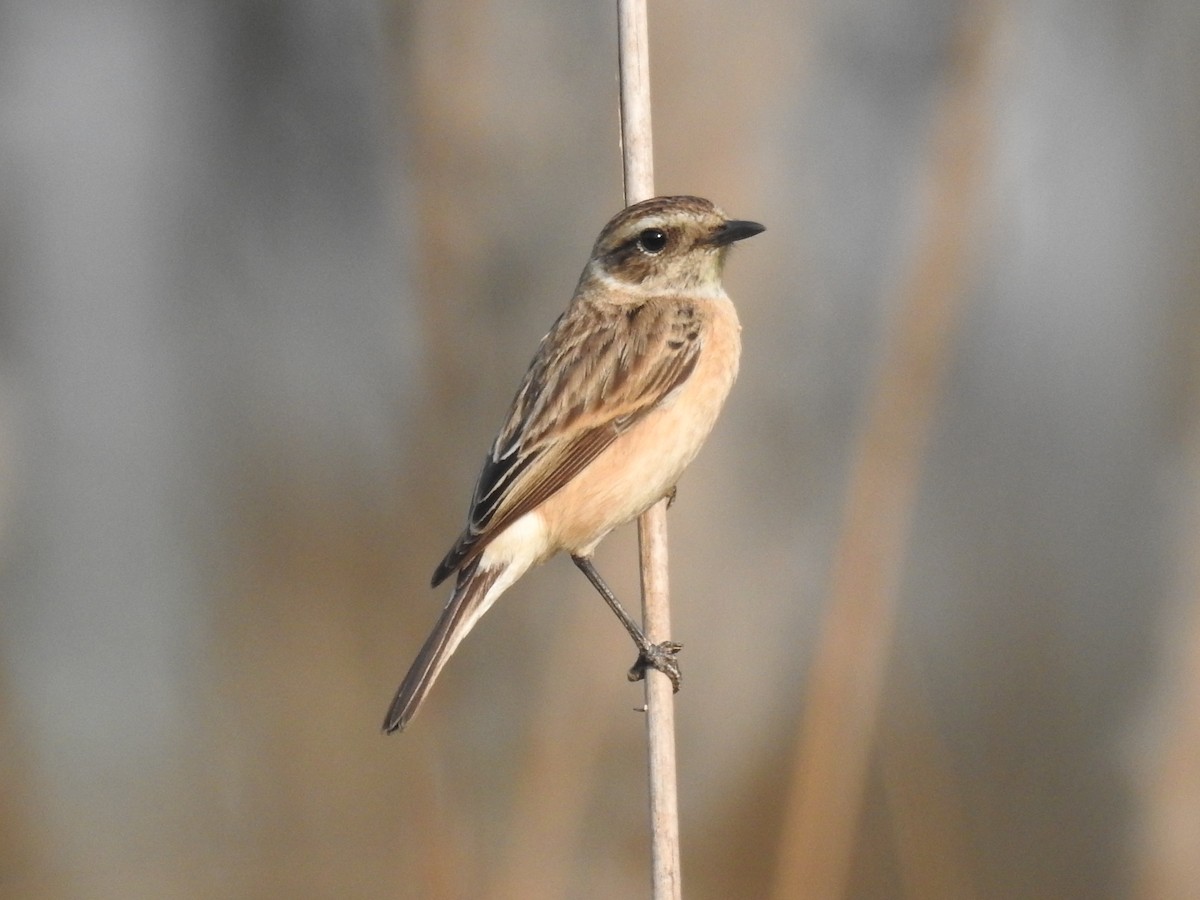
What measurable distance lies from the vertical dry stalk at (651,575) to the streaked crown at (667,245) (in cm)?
21

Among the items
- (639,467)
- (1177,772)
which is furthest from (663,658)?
(1177,772)

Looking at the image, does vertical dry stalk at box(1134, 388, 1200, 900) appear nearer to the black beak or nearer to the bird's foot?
the bird's foot

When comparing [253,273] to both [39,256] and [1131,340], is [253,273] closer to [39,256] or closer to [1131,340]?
[39,256]

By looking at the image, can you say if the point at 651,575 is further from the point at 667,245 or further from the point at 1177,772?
the point at 1177,772

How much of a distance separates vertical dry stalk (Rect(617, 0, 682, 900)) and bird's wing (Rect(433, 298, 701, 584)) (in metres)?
0.33

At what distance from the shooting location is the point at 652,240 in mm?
4535

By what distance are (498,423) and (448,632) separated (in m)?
1.63

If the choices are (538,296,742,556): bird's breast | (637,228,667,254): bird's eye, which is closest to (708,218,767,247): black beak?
(637,228,667,254): bird's eye

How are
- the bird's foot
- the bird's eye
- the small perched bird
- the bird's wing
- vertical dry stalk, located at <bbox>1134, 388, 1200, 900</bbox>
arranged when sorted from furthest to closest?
1. vertical dry stalk, located at <bbox>1134, 388, 1200, 900</bbox>
2. the bird's eye
3. the bird's wing
4. the small perched bird
5. the bird's foot

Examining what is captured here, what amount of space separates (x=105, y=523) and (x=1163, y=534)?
4182mm

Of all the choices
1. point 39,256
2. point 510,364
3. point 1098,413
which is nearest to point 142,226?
point 39,256

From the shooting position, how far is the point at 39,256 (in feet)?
18.6

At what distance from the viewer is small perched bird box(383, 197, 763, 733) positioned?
13.8 feet

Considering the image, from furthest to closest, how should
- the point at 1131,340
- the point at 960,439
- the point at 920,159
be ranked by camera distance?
the point at 960,439 → the point at 1131,340 → the point at 920,159
